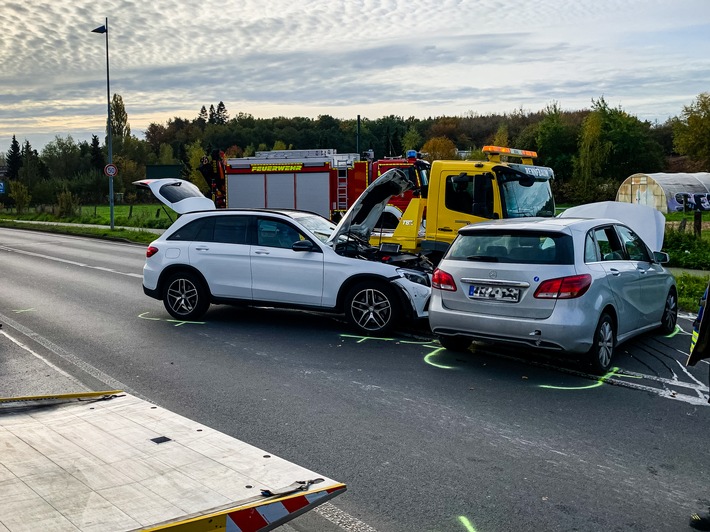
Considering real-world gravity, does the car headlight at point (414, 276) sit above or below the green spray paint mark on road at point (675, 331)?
above

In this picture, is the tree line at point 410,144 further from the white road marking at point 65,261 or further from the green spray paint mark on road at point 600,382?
the green spray paint mark on road at point 600,382

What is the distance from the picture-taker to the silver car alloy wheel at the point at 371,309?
30.1 ft

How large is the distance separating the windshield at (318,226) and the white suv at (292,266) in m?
0.03

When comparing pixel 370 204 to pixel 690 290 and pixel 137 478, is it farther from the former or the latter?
pixel 137 478

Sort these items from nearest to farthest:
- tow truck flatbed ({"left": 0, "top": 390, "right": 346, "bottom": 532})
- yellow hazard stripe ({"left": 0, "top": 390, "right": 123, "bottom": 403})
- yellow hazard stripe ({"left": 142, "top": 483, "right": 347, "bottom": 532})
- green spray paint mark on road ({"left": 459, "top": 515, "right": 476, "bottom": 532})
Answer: yellow hazard stripe ({"left": 142, "top": 483, "right": 347, "bottom": 532})
tow truck flatbed ({"left": 0, "top": 390, "right": 346, "bottom": 532})
green spray paint mark on road ({"left": 459, "top": 515, "right": 476, "bottom": 532})
yellow hazard stripe ({"left": 0, "top": 390, "right": 123, "bottom": 403})

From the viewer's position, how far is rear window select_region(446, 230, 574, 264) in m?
7.24

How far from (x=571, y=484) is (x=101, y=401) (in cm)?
312

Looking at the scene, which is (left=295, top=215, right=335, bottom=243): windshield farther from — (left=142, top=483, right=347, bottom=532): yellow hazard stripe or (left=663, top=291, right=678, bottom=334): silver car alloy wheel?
(left=142, top=483, right=347, bottom=532): yellow hazard stripe

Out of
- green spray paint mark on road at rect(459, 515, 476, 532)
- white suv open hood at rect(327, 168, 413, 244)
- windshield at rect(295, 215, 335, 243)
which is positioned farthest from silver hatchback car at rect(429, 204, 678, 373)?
green spray paint mark on road at rect(459, 515, 476, 532)

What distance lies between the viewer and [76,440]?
12.8ft

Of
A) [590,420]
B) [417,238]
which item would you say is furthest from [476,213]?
[590,420]

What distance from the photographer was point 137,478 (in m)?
3.41

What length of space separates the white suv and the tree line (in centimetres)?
2730

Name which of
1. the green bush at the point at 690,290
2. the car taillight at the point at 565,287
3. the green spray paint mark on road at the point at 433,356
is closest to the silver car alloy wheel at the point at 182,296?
the green spray paint mark on road at the point at 433,356
